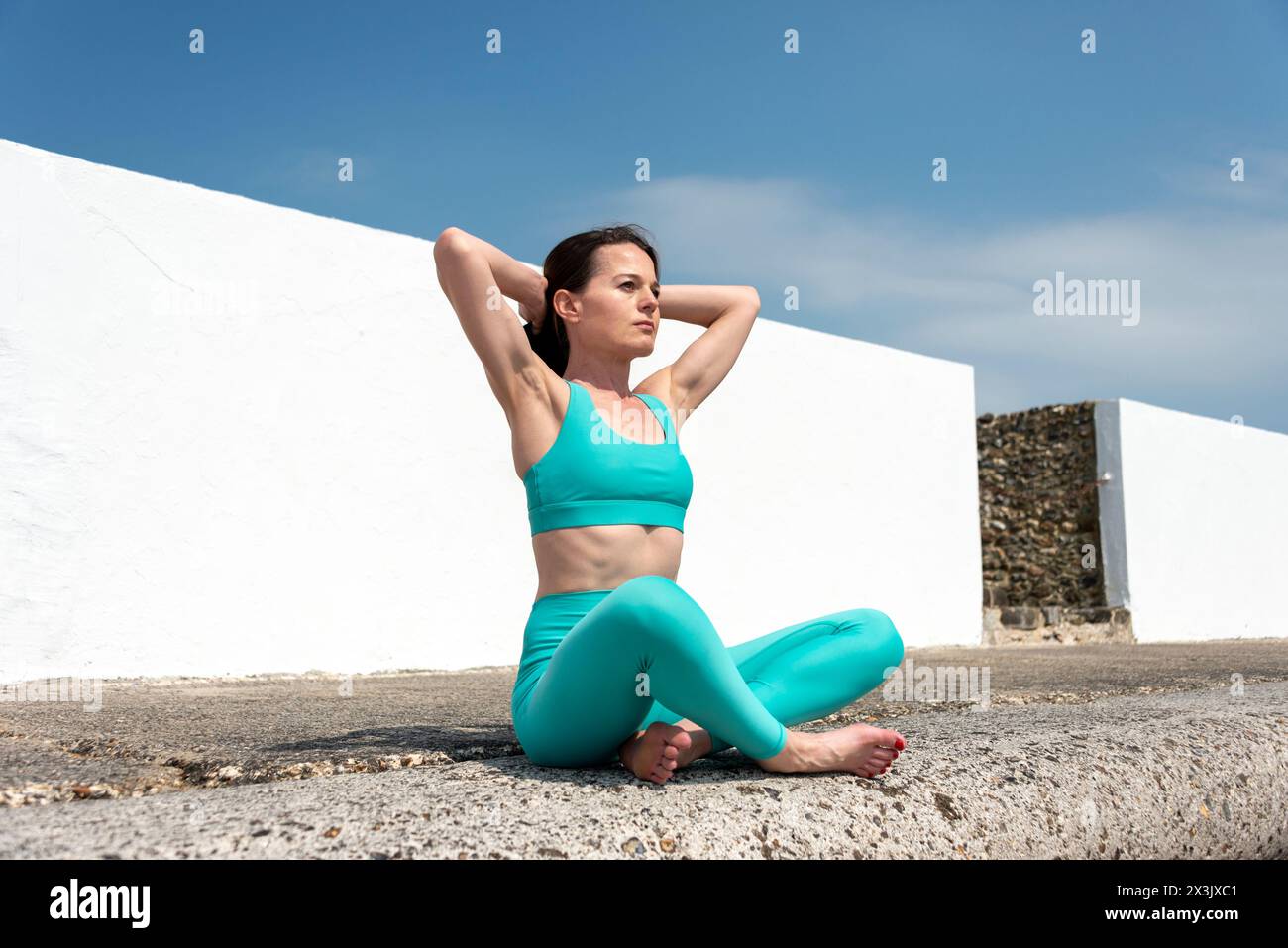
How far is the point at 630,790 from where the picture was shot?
5.10 feet

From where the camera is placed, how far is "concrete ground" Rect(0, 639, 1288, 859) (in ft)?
4.31

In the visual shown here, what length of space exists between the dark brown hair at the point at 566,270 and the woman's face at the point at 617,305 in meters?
0.02

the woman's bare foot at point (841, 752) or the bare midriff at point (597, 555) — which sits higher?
the bare midriff at point (597, 555)

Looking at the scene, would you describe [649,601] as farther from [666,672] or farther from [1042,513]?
[1042,513]

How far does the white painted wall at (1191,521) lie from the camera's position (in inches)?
436

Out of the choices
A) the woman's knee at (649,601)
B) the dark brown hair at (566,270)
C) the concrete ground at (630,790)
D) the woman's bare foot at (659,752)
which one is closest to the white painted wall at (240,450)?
the concrete ground at (630,790)

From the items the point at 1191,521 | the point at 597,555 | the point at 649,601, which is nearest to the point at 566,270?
the point at 597,555

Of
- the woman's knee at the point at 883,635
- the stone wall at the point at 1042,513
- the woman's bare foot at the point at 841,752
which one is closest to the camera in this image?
the woman's bare foot at the point at 841,752

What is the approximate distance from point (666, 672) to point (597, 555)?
0.36 m

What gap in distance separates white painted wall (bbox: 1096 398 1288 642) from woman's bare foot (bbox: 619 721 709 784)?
1037 cm

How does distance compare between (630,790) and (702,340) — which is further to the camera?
(702,340)

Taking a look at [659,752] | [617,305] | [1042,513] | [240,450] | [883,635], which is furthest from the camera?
[1042,513]

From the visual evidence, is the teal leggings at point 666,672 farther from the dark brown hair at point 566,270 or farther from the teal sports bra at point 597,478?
the dark brown hair at point 566,270
